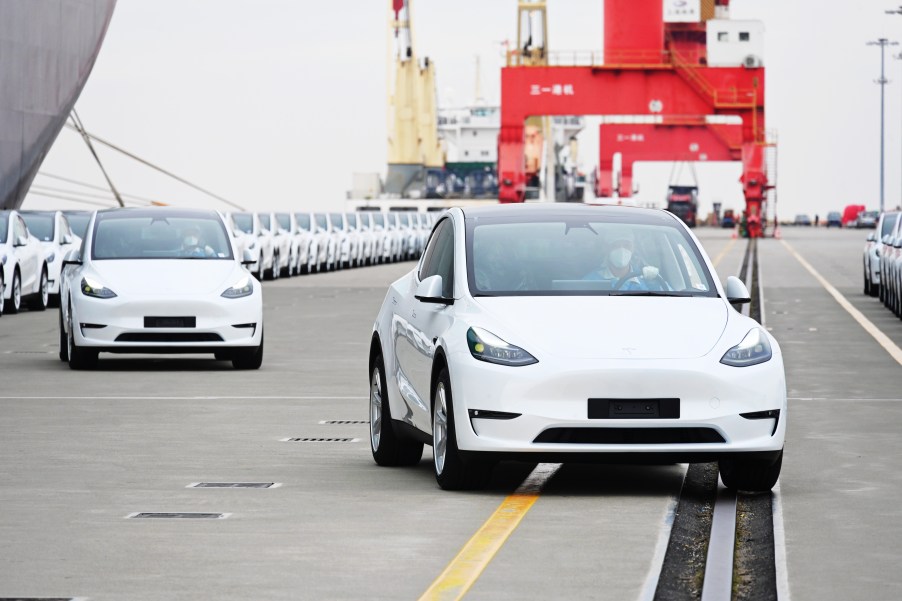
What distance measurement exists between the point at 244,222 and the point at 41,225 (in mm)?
11074

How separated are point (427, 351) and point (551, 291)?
2.40 feet

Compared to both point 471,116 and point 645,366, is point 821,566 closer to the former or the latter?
point 645,366

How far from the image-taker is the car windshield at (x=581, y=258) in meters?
10.4

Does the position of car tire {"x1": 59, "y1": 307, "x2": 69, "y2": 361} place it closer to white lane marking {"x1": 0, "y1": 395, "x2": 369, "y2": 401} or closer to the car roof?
white lane marking {"x1": 0, "y1": 395, "x2": 369, "y2": 401}

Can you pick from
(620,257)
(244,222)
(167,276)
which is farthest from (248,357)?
(244,222)

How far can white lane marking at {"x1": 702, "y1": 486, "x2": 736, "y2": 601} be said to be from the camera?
713cm

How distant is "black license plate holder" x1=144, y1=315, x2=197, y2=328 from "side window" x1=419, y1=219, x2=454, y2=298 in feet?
23.7

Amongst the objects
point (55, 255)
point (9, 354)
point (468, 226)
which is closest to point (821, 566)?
point (468, 226)

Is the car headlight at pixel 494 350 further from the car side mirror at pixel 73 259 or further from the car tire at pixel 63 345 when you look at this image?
the car tire at pixel 63 345

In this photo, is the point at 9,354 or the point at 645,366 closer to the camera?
the point at 645,366

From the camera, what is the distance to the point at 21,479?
10.4 m

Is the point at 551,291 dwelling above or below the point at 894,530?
above

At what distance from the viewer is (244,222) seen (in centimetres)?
4553

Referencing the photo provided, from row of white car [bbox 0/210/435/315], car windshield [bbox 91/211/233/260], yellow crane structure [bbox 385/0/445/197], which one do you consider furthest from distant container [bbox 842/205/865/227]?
car windshield [bbox 91/211/233/260]
